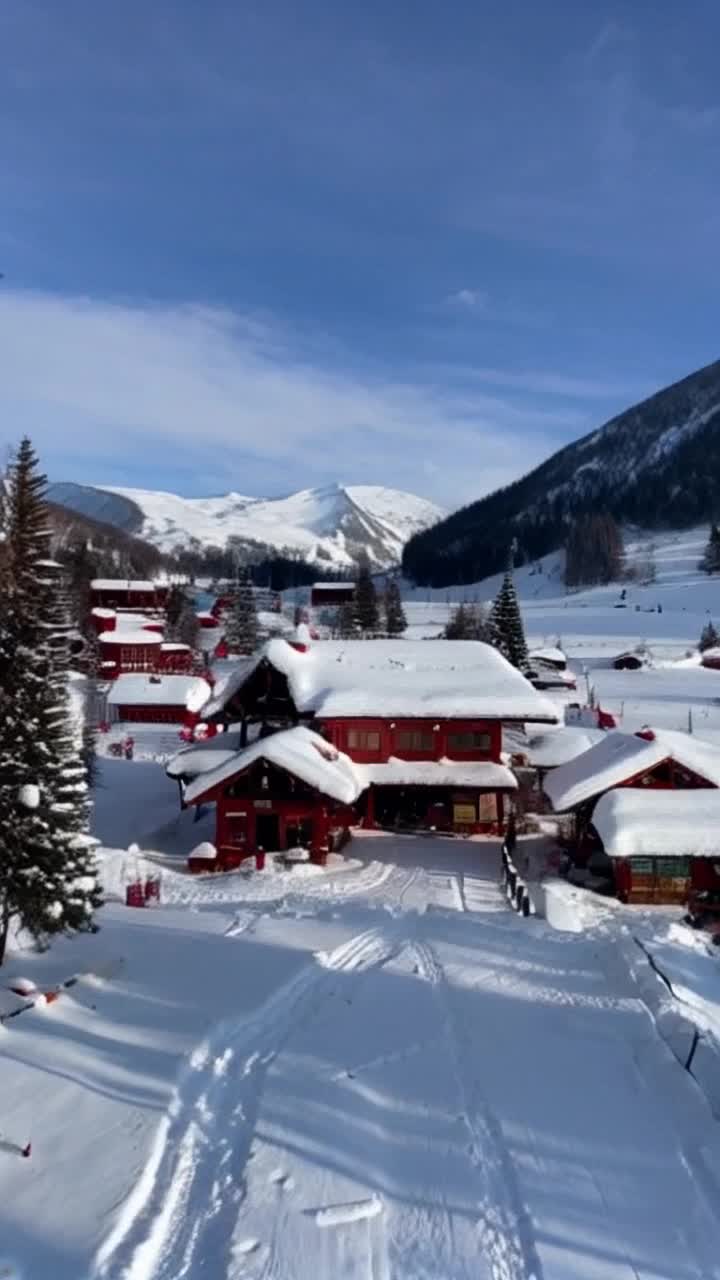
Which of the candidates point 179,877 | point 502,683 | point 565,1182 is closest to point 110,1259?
point 565,1182

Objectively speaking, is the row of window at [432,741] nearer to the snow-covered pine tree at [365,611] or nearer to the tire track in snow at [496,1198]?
the tire track in snow at [496,1198]

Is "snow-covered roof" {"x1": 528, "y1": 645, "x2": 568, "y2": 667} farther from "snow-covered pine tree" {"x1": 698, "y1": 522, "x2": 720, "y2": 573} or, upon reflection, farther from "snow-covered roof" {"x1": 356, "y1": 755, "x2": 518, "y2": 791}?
"snow-covered pine tree" {"x1": 698, "y1": 522, "x2": 720, "y2": 573}

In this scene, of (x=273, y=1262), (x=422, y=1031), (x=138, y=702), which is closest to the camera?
(x=273, y=1262)

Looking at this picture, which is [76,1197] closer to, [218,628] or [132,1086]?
Answer: [132,1086]

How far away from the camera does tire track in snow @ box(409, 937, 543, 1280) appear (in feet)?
24.1

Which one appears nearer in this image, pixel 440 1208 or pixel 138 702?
pixel 440 1208

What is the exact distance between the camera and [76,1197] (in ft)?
27.3

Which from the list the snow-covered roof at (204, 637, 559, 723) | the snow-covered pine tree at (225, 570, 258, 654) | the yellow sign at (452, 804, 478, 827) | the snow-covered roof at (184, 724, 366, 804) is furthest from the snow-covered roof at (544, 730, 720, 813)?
the snow-covered pine tree at (225, 570, 258, 654)

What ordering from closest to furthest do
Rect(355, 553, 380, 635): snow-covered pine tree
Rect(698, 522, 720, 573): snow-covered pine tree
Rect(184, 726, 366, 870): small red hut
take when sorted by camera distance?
Rect(184, 726, 366, 870): small red hut → Rect(355, 553, 380, 635): snow-covered pine tree → Rect(698, 522, 720, 573): snow-covered pine tree

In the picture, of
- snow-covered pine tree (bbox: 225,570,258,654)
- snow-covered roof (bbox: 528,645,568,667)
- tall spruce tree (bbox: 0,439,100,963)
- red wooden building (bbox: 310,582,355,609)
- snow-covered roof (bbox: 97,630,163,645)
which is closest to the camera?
tall spruce tree (bbox: 0,439,100,963)

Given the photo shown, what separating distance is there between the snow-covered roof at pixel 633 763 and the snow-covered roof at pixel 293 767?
21.0ft

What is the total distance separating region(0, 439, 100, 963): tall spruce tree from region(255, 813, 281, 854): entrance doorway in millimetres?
10772

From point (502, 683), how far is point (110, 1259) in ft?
82.5

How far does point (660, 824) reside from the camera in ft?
77.2
